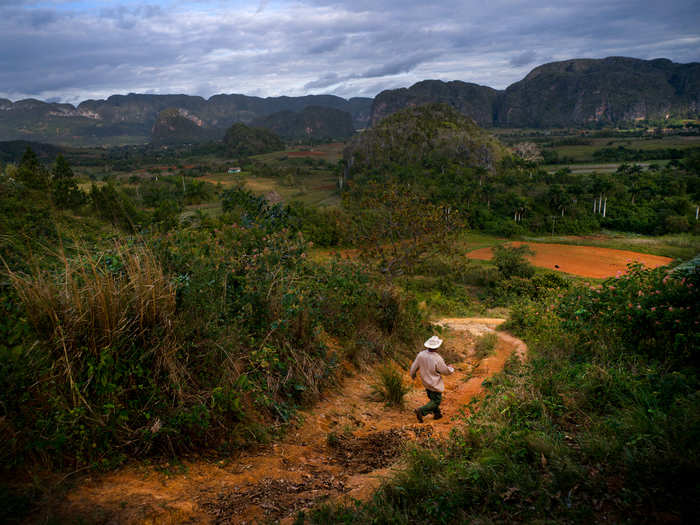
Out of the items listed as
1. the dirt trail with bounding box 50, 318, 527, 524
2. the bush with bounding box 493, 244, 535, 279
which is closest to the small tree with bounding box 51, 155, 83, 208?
the dirt trail with bounding box 50, 318, 527, 524

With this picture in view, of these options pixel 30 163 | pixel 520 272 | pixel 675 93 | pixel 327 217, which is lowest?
pixel 520 272

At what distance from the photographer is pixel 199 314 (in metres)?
3.80

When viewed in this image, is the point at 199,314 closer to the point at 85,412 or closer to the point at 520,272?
the point at 85,412

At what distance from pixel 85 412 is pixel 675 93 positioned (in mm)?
254341

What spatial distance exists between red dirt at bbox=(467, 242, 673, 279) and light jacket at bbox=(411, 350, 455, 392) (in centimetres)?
2651

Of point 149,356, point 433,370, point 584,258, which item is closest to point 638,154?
point 584,258

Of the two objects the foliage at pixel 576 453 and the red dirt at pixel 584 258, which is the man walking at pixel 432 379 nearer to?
the foliage at pixel 576 453

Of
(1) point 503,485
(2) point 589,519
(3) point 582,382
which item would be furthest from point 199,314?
(3) point 582,382

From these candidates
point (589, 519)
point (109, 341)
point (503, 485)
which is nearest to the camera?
point (589, 519)

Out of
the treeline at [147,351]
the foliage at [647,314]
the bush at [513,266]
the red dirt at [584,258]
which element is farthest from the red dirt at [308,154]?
the foliage at [647,314]

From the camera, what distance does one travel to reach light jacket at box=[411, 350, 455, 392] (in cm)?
490

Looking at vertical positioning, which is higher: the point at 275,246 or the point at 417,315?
the point at 275,246

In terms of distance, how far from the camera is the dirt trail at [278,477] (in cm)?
256

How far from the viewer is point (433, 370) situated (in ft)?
16.3
